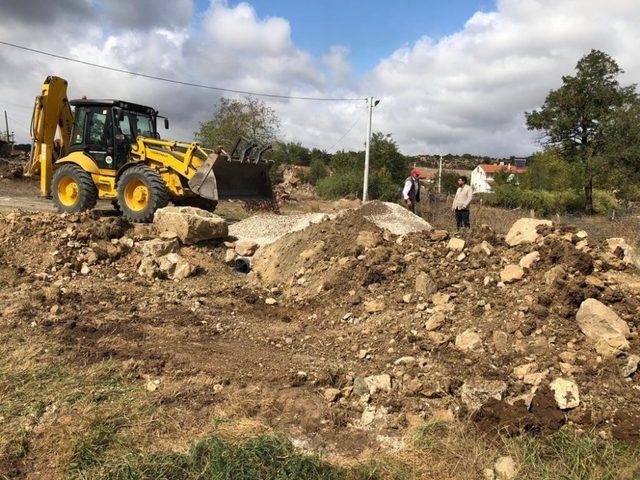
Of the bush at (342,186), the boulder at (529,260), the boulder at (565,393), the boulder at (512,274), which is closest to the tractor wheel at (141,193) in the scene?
the boulder at (512,274)

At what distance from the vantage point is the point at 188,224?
8062 mm

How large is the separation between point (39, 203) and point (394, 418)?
13.9 metres

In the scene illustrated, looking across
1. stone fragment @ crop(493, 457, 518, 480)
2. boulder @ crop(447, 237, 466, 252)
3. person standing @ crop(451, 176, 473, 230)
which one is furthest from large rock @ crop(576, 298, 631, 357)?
person standing @ crop(451, 176, 473, 230)

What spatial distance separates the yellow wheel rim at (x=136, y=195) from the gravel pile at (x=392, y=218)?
3.92 m

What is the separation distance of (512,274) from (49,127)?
9598 mm

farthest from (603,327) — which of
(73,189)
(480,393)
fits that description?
(73,189)

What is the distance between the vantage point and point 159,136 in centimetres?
1051

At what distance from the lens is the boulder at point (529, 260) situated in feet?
17.9

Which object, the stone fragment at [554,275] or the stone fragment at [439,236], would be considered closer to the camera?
the stone fragment at [554,275]

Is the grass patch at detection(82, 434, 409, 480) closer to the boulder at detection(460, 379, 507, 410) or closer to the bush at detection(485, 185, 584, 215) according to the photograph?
the boulder at detection(460, 379, 507, 410)

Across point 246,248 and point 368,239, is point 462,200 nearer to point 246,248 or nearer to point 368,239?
point 368,239

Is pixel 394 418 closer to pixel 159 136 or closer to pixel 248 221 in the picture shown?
pixel 248 221

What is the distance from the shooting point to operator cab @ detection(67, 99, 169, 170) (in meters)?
9.76

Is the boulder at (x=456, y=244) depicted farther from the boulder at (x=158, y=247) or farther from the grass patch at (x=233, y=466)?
the boulder at (x=158, y=247)
